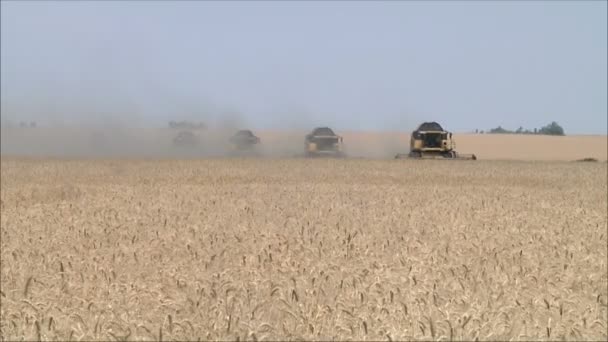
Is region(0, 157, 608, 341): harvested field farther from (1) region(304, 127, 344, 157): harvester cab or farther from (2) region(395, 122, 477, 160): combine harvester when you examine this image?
(1) region(304, 127, 344, 157): harvester cab

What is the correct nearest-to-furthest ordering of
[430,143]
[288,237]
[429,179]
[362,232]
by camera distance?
[288,237], [362,232], [429,179], [430,143]

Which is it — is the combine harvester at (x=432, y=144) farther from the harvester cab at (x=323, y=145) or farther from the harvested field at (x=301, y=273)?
the harvested field at (x=301, y=273)

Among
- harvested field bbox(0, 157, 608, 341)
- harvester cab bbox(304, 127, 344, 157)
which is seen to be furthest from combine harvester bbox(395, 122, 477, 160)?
harvested field bbox(0, 157, 608, 341)

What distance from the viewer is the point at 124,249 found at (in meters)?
7.41

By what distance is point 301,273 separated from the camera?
6.04 m

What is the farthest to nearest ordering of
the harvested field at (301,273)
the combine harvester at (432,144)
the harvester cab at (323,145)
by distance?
the harvester cab at (323,145) < the combine harvester at (432,144) < the harvested field at (301,273)

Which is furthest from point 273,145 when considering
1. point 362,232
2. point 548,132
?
point 548,132

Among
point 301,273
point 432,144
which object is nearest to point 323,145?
point 432,144

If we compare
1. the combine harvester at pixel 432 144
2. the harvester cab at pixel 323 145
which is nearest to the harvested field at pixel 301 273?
the combine harvester at pixel 432 144

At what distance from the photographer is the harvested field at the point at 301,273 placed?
13.7 ft

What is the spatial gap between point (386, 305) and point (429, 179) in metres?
21.8

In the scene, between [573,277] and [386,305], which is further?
[573,277]

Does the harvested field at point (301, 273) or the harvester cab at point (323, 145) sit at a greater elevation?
the harvester cab at point (323, 145)

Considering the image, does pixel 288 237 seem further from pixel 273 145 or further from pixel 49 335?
pixel 273 145
